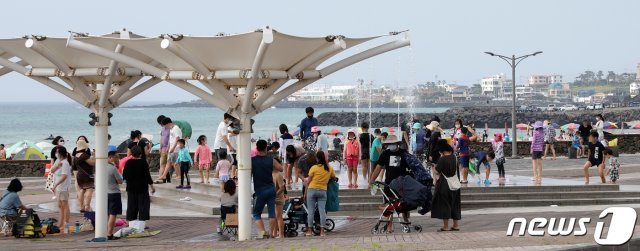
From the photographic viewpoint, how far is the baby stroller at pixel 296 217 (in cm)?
1914

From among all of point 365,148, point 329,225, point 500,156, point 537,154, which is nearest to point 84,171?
point 329,225

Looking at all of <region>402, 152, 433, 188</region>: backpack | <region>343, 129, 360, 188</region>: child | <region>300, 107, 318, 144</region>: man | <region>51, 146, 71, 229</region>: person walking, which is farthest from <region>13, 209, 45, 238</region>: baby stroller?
<region>343, 129, 360, 188</region>: child

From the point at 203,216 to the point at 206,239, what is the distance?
12.2 ft

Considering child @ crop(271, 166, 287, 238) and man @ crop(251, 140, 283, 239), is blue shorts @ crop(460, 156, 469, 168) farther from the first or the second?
man @ crop(251, 140, 283, 239)

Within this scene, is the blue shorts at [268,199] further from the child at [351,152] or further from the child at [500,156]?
the child at [500,156]

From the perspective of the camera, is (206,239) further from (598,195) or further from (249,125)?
(598,195)

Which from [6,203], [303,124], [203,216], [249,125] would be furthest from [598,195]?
[6,203]

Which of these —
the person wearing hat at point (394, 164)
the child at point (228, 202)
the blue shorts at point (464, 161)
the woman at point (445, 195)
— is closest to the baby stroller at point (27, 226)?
the child at point (228, 202)

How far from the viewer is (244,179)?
699 inches

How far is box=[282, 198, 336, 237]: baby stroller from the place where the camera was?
754 inches

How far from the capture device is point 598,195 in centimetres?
2520

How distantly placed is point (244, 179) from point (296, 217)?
1952mm

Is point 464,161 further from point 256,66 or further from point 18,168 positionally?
point 18,168

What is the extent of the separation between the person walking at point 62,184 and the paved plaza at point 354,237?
52 centimetres
